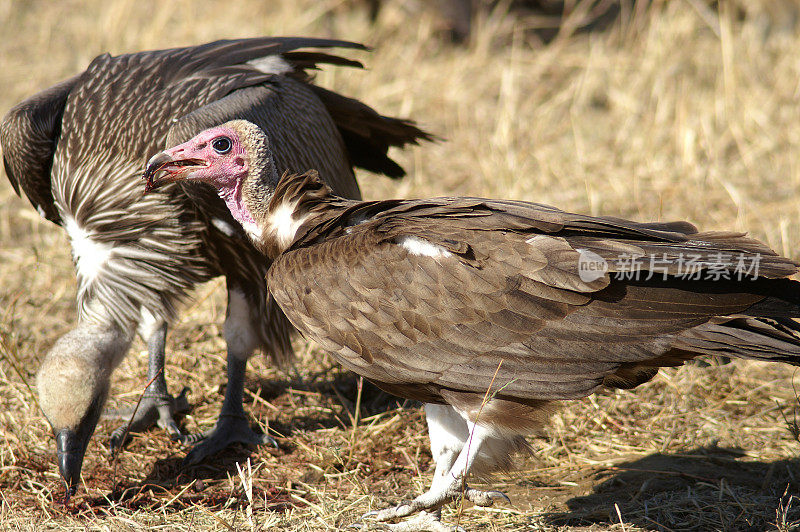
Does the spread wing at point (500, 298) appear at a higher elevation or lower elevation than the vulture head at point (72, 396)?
higher

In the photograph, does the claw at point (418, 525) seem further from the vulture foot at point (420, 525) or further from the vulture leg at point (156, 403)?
the vulture leg at point (156, 403)

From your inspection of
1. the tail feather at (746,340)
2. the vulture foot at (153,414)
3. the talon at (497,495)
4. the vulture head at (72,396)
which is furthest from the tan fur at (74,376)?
the tail feather at (746,340)

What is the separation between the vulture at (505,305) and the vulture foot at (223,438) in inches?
40.3

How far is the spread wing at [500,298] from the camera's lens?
255cm

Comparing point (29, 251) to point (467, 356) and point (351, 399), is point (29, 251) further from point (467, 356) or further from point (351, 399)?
point (467, 356)

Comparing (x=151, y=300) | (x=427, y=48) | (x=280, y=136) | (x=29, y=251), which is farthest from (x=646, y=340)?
(x=427, y=48)

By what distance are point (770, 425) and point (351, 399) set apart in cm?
190

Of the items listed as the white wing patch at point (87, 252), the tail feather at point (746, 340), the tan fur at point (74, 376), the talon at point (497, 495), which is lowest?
the talon at point (497, 495)

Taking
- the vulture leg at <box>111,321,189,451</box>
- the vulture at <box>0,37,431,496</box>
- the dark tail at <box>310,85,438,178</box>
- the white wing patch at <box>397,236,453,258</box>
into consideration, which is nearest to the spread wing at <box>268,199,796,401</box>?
the white wing patch at <box>397,236,453,258</box>

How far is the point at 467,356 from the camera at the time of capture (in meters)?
2.67

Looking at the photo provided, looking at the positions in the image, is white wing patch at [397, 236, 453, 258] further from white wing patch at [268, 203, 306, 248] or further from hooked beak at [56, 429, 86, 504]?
hooked beak at [56, 429, 86, 504]

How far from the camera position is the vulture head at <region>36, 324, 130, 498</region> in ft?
10.4

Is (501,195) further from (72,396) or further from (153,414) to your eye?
Answer: (72,396)

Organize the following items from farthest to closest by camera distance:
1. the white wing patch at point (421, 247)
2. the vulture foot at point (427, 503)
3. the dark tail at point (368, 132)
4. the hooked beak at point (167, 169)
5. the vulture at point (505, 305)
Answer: the dark tail at point (368, 132), the hooked beak at point (167, 169), the vulture foot at point (427, 503), the white wing patch at point (421, 247), the vulture at point (505, 305)
